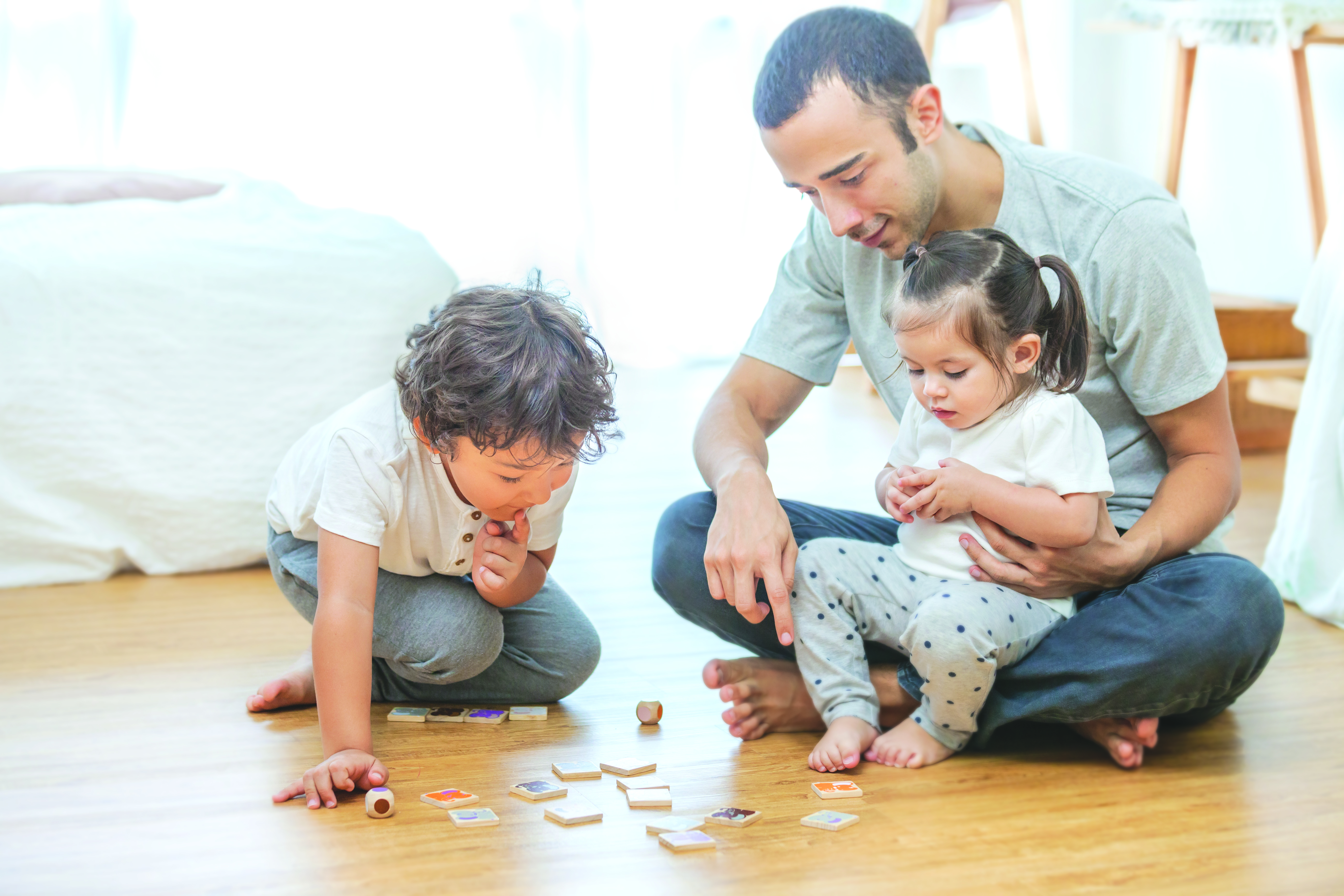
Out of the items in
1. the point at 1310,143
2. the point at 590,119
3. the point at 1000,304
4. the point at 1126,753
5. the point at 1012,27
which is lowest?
the point at 1126,753

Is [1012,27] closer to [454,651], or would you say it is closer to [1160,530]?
[1160,530]

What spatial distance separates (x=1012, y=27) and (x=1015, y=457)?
139 inches

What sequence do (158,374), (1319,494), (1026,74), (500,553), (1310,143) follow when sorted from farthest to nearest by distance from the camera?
(1026,74)
(1310,143)
(158,374)
(1319,494)
(500,553)

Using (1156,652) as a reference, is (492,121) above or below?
above

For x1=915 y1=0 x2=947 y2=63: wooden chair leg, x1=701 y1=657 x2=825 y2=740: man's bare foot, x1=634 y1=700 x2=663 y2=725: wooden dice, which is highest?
x1=915 y1=0 x2=947 y2=63: wooden chair leg

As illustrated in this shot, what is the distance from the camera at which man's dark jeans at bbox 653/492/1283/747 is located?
1187 mm

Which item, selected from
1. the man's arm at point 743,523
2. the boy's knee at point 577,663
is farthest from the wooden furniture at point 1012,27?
the boy's knee at point 577,663

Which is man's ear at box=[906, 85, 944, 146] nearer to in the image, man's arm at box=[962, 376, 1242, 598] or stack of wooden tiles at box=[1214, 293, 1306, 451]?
man's arm at box=[962, 376, 1242, 598]

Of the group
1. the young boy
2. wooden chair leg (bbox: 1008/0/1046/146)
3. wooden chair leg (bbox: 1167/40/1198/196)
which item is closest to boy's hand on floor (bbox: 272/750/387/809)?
the young boy

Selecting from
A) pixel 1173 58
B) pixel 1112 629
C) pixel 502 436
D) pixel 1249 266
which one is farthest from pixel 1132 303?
pixel 1249 266

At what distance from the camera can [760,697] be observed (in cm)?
135

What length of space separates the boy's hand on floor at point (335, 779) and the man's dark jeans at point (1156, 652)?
0.58m

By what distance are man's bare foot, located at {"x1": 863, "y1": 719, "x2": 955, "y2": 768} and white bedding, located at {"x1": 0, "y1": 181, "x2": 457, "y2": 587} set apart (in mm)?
1119

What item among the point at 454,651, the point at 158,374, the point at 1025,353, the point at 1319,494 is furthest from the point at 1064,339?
the point at 158,374
